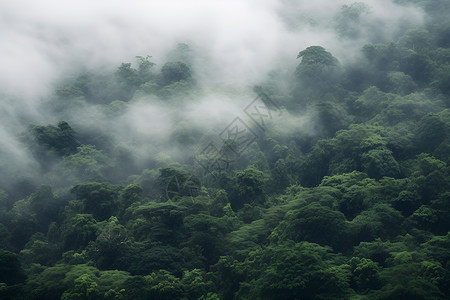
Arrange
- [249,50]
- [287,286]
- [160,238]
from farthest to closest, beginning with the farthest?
[249,50] → [160,238] → [287,286]

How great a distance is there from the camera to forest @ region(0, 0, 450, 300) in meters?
21.5

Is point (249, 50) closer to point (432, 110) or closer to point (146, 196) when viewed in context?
point (432, 110)

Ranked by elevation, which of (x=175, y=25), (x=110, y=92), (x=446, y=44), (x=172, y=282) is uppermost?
(x=175, y=25)

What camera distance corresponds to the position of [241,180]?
3281 cm

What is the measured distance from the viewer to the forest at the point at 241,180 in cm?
2147

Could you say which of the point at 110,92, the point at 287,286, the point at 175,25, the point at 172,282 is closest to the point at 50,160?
the point at 110,92

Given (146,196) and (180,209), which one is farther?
(146,196)

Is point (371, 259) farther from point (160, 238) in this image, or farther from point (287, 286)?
point (160, 238)

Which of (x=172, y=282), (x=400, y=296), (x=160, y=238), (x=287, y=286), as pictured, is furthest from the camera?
(x=160, y=238)

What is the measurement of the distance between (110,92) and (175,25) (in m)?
25.6

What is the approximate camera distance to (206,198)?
31812 millimetres

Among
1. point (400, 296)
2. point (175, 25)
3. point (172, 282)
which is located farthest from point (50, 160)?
point (175, 25)

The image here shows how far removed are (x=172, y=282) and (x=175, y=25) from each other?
203ft

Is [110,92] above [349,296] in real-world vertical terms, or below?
above
